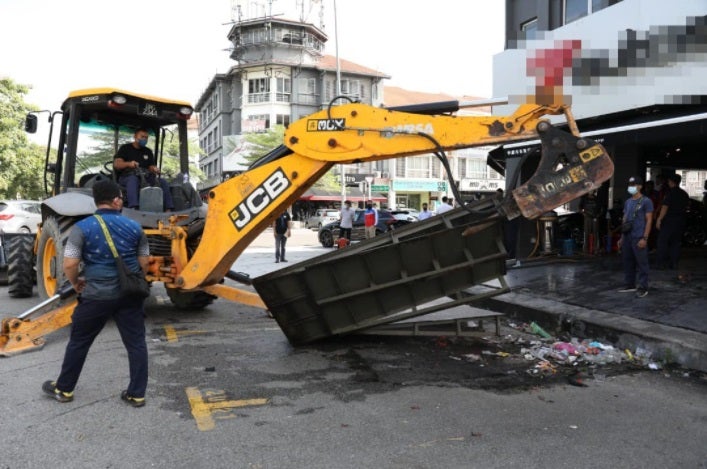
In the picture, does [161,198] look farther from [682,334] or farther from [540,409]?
[682,334]

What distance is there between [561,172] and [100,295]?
388cm

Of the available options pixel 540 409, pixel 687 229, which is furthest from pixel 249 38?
pixel 540 409

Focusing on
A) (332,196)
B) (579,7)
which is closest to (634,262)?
(579,7)

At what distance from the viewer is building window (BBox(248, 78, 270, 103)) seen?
164 feet

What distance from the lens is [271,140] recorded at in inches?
1738

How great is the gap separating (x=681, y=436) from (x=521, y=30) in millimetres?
13407

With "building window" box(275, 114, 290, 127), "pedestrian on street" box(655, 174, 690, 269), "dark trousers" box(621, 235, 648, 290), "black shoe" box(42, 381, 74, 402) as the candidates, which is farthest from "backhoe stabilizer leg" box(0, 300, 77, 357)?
"building window" box(275, 114, 290, 127)

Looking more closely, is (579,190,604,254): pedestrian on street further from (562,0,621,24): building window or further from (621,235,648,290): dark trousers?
(621,235,648,290): dark trousers

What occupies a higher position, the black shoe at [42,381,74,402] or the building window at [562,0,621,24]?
the building window at [562,0,621,24]

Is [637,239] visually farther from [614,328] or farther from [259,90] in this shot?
[259,90]

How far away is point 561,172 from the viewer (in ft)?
15.5

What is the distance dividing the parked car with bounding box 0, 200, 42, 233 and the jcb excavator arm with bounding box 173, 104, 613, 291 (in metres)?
13.6

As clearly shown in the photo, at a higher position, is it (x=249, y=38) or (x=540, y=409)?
(x=249, y=38)

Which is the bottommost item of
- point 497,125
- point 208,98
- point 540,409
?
point 540,409
